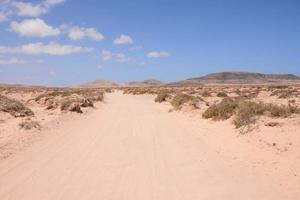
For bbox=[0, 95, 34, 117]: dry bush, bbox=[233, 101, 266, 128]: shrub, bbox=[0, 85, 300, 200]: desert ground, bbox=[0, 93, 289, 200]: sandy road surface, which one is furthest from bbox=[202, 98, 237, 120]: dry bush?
bbox=[0, 95, 34, 117]: dry bush

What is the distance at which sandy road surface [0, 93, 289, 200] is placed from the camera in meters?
7.23

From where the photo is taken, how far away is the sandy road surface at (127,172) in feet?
23.7

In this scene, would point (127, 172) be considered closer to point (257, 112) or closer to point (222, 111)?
point (257, 112)

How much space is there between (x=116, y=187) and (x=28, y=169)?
271cm

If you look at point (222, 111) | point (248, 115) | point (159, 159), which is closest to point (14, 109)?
point (222, 111)

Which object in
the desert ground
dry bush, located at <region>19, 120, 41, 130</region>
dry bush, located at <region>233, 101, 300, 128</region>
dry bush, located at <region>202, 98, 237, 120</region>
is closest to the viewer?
the desert ground

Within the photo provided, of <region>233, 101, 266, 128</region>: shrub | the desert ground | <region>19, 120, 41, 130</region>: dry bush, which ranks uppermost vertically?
<region>233, 101, 266, 128</region>: shrub

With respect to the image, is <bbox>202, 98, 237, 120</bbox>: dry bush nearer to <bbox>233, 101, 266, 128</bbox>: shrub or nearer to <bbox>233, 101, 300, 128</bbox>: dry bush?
<bbox>233, 101, 300, 128</bbox>: dry bush

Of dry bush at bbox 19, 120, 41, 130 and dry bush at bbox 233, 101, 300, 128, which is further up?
dry bush at bbox 233, 101, 300, 128

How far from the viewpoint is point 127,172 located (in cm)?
884

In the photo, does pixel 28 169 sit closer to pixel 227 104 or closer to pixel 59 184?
pixel 59 184

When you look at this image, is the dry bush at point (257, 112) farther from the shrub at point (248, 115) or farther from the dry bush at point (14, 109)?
the dry bush at point (14, 109)


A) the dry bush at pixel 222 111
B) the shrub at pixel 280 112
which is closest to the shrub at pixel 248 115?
the shrub at pixel 280 112

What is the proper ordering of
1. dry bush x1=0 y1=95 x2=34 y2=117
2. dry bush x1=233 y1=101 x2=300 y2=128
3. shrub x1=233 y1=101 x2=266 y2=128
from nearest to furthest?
dry bush x1=233 y1=101 x2=300 y2=128 → shrub x1=233 y1=101 x2=266 y2=128 → dry bush x1=0 y1=95 x2=34 y2=117
